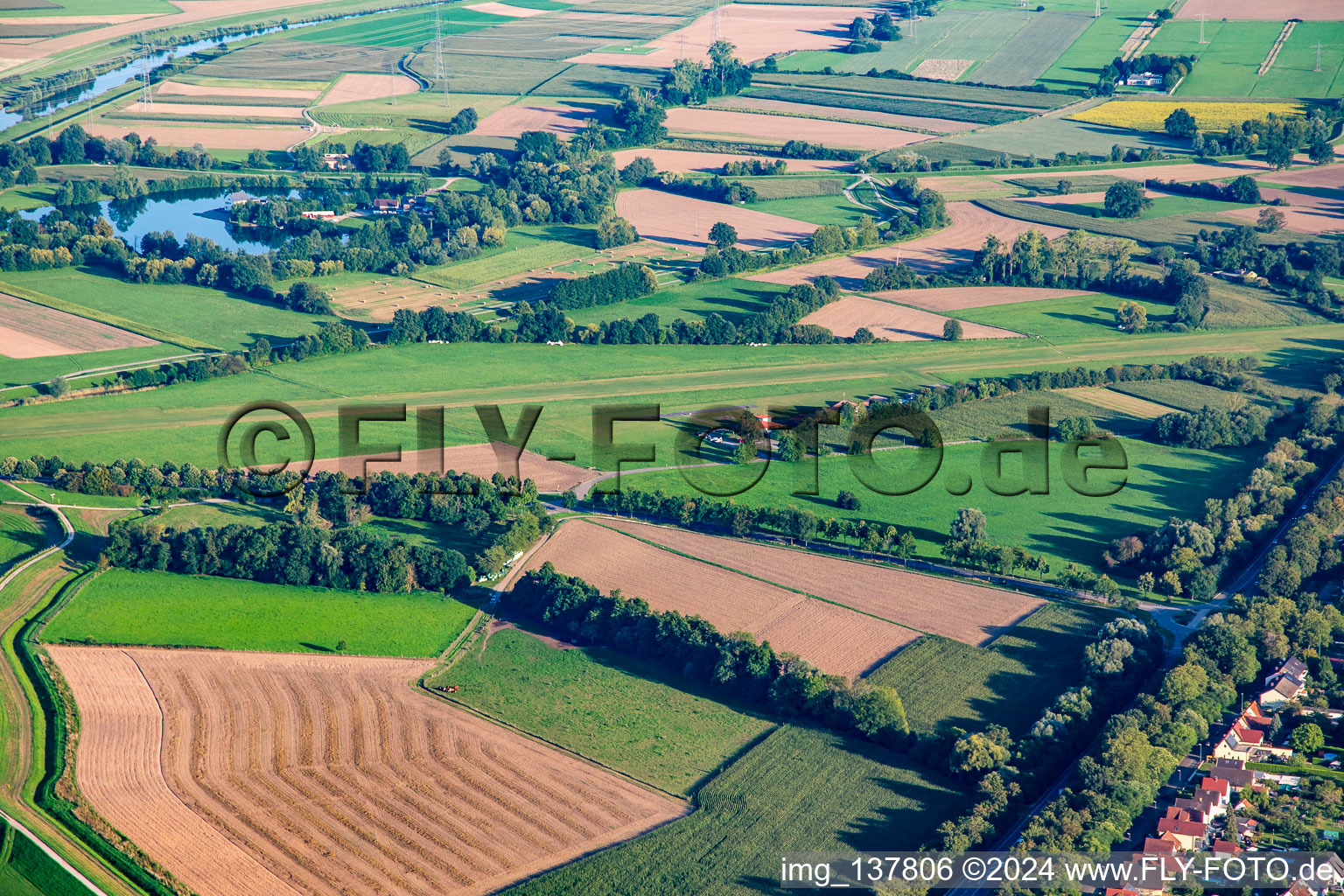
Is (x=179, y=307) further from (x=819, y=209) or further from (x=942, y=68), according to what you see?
(x=942, y=68)

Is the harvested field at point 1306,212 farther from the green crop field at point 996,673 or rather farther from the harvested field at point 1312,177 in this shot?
the green crop field at point 996,673

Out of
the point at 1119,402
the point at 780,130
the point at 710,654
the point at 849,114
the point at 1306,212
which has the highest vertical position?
the point at 849,114

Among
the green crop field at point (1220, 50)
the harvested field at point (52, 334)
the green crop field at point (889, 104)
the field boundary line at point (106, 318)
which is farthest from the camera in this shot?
the green crop field at point (1220, 50)

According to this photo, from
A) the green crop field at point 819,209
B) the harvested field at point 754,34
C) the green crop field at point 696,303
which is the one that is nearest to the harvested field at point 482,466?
the green crop field at point 696,303

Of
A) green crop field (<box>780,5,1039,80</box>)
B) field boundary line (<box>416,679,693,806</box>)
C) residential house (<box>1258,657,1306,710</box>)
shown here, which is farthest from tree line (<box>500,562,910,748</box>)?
green crop field (<box>780,5,1039,80</box>)

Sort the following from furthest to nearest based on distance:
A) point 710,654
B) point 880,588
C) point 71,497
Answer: point 71,497 → point 880,588 → point 710,654

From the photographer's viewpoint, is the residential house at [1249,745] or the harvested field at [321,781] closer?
the harvested field at [321,781]

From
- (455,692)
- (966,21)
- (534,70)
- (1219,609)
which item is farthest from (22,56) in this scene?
(1219,609)

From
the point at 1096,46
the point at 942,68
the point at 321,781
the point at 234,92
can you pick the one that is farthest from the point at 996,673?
the point at 234,92
